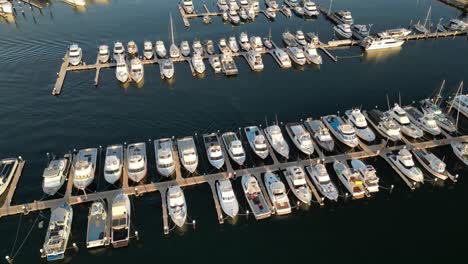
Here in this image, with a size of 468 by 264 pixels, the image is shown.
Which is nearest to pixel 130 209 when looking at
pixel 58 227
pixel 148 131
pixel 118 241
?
pixel 118 241

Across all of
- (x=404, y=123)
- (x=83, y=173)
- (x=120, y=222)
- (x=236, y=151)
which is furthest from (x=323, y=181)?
(x=83, y=173)

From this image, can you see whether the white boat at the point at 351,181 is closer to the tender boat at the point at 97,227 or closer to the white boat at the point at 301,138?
the white boat at the point at 301,138

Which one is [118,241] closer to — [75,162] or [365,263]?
[75,162]

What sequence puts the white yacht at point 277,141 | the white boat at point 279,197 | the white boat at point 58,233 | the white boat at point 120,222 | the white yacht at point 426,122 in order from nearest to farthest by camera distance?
the white boat at point 58,233, the white boat at point 120,222, the white boat at point 279,197, the white yacht at point 277,141, the white yacht at point 426,122

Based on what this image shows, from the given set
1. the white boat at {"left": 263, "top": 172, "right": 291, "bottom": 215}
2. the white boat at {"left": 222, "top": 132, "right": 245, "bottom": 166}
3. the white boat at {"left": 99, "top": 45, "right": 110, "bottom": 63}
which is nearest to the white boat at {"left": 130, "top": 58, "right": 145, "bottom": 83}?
the white boat at {"left": 99, "top": 45, "right": 110, "bottom": 63}

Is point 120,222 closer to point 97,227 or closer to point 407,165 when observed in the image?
point 97,227

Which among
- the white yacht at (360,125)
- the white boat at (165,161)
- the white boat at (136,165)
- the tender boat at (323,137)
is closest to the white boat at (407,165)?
the white yacht at (360,125)
